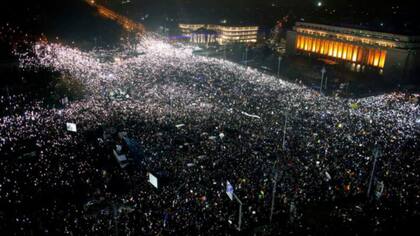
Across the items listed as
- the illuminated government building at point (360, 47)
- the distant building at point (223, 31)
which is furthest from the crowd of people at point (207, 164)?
the distant building at point (223, 31)

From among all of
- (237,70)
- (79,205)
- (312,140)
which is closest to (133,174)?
(79,205)

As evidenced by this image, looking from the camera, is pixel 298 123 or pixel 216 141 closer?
pixel 216 141

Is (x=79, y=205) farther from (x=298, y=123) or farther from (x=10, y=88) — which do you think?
(x=10, y=88)

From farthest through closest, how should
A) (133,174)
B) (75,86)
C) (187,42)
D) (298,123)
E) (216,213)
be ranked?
(187,42)
(75,86)
(298,123)
(133,174)
(216,213)

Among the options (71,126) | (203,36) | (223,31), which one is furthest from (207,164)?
(223,31)

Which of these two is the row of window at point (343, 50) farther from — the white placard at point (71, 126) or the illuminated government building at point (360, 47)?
the white placard at point (71, 126)

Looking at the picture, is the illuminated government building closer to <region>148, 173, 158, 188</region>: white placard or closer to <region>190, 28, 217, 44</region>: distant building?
<region>190, 28, 217, 44</region>: distant building

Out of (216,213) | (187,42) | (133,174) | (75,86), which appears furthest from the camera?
(187,42)

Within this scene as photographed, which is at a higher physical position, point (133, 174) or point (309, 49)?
point (309, 49)
